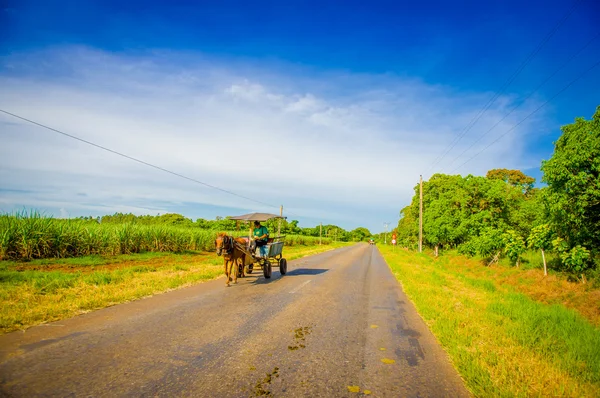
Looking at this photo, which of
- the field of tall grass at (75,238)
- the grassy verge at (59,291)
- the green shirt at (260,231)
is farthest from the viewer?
the field of tall grass at (75,238)

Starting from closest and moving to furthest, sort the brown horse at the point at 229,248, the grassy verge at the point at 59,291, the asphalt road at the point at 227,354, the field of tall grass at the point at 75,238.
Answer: the asphalt road at the point at 227,354 → the grassy verge at the point at 59,291 → the brown horse at the point at 229,248 → the field of tall grass at the point at 75,238

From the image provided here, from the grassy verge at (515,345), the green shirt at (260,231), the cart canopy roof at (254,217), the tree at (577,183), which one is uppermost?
the tree at (577,183)

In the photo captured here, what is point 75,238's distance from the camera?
16.6 metres

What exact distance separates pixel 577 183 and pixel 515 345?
8495 mm

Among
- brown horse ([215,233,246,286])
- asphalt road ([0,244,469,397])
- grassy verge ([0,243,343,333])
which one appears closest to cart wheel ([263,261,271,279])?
brown horse ([215,233,246,286])

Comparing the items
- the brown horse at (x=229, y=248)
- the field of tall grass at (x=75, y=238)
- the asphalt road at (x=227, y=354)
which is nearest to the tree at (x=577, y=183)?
the asphalt road at (x=227, y=354)

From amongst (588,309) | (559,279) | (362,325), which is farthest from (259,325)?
(559,279)

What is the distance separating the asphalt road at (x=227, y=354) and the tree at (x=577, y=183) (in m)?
8.14

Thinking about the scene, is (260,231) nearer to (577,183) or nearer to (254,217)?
(254,217)

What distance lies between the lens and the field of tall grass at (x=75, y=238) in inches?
541

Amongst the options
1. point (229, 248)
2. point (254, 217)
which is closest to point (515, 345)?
point (229, 248)

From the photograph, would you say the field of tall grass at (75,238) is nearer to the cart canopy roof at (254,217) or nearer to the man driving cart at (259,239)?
the cart canopy roof at (254,217)

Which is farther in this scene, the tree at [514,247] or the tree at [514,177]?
the tree at [514,177]

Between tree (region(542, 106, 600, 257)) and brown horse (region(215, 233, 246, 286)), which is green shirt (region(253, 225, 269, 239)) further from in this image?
tree (region(542, 106, 600, 257))
